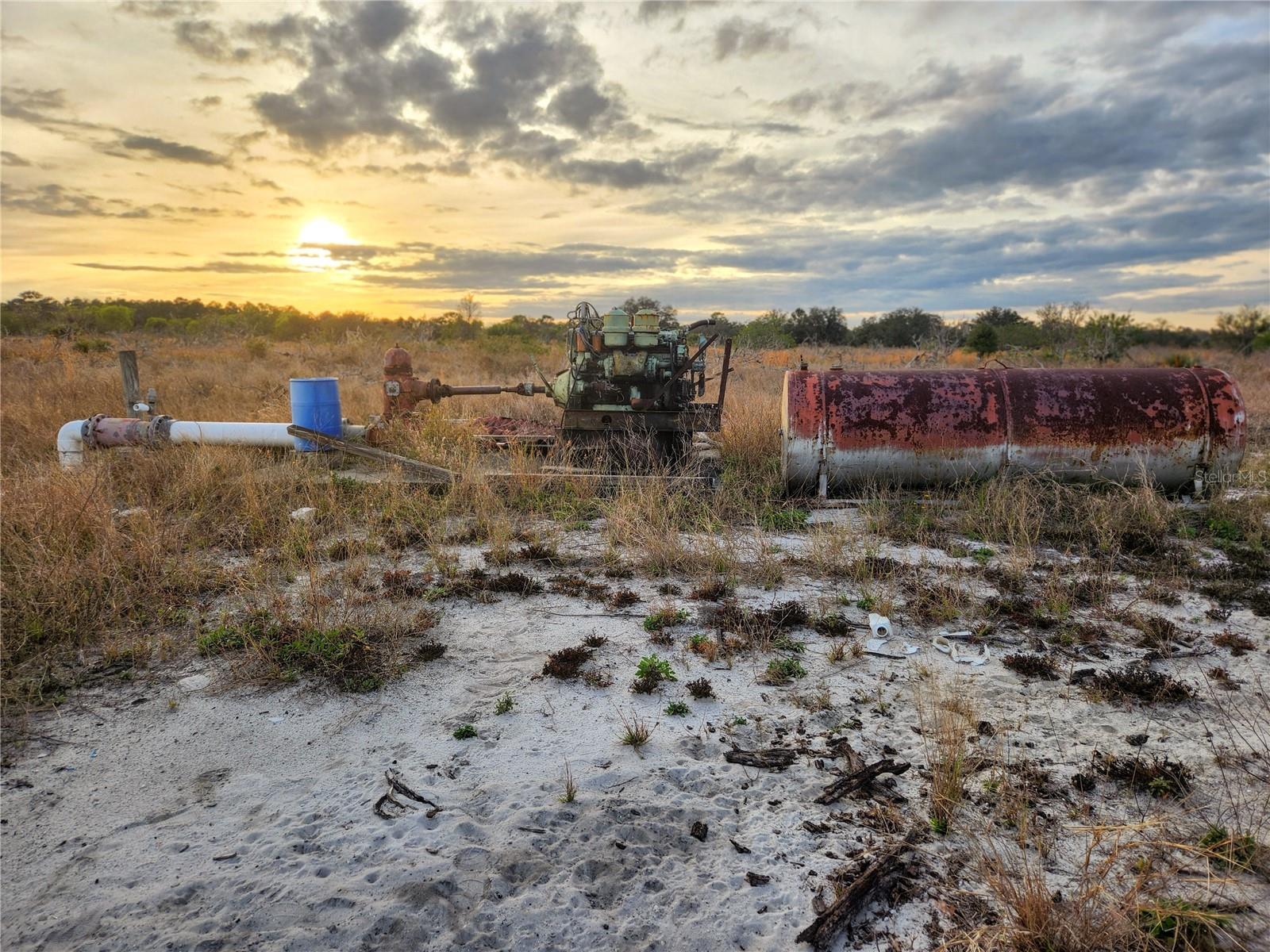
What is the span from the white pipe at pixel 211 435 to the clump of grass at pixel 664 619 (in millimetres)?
5256

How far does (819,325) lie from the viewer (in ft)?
125

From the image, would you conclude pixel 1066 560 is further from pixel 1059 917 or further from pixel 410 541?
pixel 410 541

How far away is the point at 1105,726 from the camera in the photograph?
3.44 metres

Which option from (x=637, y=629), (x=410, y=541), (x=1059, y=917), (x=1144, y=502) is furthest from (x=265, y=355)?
(x=1059, y=917)

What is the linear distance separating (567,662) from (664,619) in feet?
2.53

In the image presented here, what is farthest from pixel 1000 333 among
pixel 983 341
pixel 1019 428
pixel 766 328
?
pixel 1019 428

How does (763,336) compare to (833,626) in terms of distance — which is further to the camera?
(763,336)

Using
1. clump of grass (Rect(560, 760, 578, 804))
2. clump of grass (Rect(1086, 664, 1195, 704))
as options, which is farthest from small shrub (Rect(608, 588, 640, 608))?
clump of grass (Rect(1086, 664, 1195, 704))

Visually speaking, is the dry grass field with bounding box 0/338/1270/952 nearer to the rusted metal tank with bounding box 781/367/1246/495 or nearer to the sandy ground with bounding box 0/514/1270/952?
the sandy ground with bounding box 0/514/1270/952

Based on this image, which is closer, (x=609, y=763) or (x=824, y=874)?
(x=824, y=874)

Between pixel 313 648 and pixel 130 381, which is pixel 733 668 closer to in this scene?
pixel 313 648

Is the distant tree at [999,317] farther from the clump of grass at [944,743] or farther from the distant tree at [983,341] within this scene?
the clump of grass at [944,743]

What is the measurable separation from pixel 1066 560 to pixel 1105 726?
2.48m

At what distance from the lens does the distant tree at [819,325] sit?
36.8m
